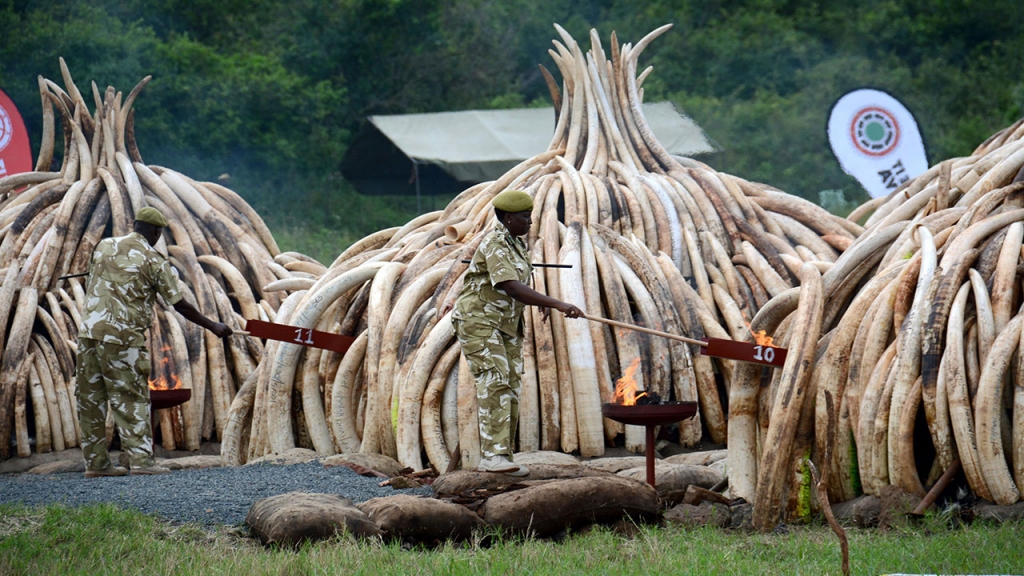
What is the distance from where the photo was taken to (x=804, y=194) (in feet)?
88.5

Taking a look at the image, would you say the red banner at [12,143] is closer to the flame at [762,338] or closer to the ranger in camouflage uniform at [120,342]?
the ranger in camouflage uniform at [120,342]

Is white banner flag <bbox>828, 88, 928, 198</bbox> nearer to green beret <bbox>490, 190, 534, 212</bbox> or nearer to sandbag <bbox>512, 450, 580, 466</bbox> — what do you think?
sandbag <bbox>512, 450, 580, 466</bbox>

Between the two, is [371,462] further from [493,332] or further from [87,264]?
[87,264]

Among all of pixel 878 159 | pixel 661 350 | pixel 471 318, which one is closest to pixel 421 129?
pixel 878 159

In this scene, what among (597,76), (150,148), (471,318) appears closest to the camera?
(471,318)

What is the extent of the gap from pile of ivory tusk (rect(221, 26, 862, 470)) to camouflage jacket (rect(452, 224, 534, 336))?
132cm

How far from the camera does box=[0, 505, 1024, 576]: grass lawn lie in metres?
5.09

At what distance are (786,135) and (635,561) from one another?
22569 mm

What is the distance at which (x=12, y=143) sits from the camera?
14.0 metres

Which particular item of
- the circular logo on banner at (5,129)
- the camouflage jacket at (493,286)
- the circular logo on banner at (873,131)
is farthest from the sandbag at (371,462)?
the circular logo on banner at (873,131)

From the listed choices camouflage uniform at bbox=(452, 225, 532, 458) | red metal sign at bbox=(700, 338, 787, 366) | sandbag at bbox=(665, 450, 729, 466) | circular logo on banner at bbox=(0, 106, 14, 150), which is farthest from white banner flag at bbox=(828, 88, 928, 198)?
circular logo on banner at bbox=(0, 106, 14, 150)

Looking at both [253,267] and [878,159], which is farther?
[878,159]

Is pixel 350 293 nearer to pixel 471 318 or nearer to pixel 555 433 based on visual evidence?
pixel 555 433

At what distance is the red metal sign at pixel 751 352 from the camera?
669cm
